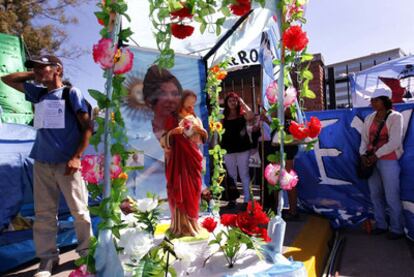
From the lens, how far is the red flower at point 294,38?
7.72ft

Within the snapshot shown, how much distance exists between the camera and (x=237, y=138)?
16.2 ft

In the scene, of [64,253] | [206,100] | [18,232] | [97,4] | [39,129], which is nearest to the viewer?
[97,4]

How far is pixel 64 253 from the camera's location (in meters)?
3.43

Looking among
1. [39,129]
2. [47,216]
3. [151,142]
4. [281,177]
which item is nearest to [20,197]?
[47,216]

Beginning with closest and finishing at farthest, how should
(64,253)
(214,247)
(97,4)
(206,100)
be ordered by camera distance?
(97,4) < (214,247) < (64,253) < (206,100)

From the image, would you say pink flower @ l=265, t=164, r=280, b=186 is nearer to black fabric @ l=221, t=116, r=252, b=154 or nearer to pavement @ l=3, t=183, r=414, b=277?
pavement @ l=3, t=183, r=414, b=277

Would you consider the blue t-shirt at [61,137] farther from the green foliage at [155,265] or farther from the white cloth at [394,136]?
the white cloth at [394,136]

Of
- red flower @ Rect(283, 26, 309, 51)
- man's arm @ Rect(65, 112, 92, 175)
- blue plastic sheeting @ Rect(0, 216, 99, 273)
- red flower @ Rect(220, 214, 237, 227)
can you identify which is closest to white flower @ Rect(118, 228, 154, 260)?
red flower @ Rect(220, 214, 237, 227)

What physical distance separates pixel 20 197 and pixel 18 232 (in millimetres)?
319

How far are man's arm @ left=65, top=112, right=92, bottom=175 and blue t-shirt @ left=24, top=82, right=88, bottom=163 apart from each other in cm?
6

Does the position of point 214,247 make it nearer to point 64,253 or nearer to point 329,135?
point 64,253

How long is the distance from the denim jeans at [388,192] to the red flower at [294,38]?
2052 millimetres

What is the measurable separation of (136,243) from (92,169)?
485 mm

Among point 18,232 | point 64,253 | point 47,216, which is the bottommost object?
point 64,253
